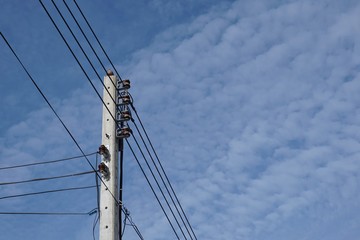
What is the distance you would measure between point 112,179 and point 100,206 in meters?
0.55

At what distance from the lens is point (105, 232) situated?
1013cm

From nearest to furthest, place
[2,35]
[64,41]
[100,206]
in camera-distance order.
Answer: [2,35]
[64,41]
[100,206]

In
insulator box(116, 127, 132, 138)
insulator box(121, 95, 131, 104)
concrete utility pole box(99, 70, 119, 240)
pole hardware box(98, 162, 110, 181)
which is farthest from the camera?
insulator box(121, 95, 131, 104)

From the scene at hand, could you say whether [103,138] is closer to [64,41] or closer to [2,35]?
[64,41]

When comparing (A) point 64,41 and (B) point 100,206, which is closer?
(A) point 64,41

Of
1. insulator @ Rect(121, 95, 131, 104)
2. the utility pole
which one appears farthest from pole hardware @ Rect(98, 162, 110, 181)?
insulator @ Rect(121, 95, 131, 104)

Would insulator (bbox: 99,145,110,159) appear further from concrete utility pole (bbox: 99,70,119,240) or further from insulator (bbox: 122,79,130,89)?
insulator (bbox: 122,79,130,89)

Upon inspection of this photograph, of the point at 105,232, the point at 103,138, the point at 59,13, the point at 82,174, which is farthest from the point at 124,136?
the point at 59,13

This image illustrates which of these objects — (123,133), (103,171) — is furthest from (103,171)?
(123,133)

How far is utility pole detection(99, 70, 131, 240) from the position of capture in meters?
10.3

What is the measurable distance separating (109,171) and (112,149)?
461mm

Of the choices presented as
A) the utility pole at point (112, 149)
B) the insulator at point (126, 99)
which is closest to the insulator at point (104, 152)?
the utility pole at point (112, 149)

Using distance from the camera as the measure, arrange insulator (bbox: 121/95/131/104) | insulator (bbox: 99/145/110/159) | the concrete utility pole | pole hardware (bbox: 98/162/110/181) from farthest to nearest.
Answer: insulator (bbox: 121/95/131/104) → insulator (bbox: 99/145/110/159) → pole hardware (bbox: 98/162/110/181) → the concrete utility pole

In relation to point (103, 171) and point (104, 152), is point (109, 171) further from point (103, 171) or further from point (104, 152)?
point (104, 152)
